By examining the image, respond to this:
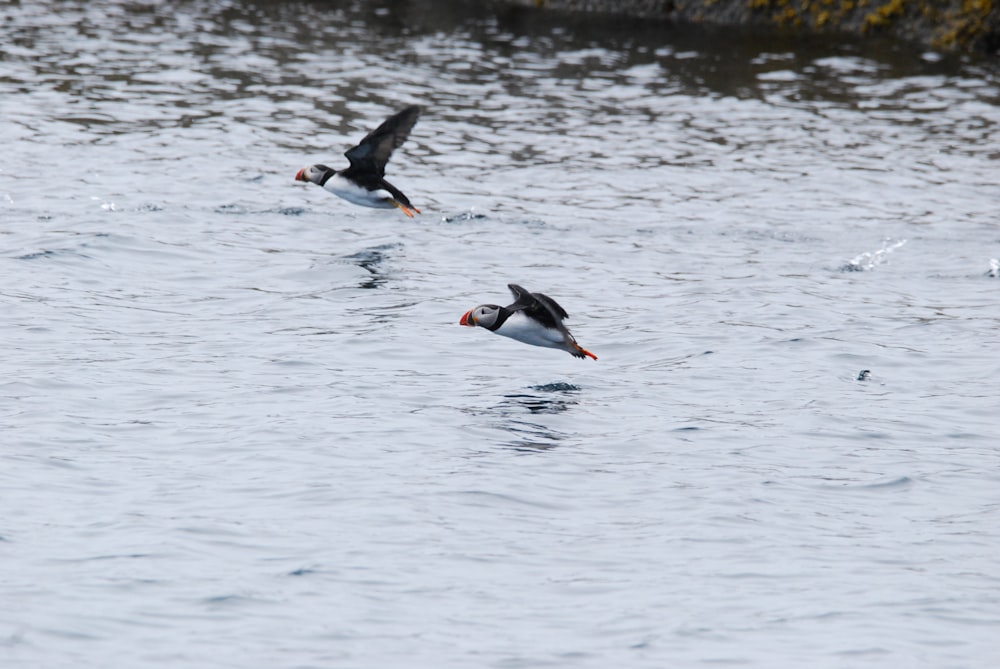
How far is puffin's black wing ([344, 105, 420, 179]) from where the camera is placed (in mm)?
18531

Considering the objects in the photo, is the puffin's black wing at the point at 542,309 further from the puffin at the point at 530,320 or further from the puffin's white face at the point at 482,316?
the puffin's white face at the point at 482,316

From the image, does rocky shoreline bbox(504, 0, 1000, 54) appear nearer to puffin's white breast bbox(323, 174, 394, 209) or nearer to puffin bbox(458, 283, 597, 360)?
puffin's white breast bbox(323, 174, 394, 209)

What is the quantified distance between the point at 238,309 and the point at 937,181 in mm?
12879

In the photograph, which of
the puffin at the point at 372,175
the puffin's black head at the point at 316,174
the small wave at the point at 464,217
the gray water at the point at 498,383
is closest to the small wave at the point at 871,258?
the gray water at the point at 498,383

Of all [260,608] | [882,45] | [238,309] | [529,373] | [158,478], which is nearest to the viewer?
[260,608]

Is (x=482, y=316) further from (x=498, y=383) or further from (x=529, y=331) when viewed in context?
(x=498, y=383)

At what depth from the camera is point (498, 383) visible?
13.9 m

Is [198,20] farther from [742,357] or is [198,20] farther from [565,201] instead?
[742,357]

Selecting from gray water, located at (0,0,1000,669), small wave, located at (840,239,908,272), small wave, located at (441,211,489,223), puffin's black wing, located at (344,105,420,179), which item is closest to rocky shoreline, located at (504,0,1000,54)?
gray water, located at (0,0,1000,669)

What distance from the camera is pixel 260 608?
28.7 ft

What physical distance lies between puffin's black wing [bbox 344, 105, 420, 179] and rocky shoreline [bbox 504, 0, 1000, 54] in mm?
19368

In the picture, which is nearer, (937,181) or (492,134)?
(937,181)

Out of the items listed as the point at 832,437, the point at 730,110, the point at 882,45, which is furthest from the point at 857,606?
the point at 882,45

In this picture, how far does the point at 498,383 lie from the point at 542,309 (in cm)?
100
